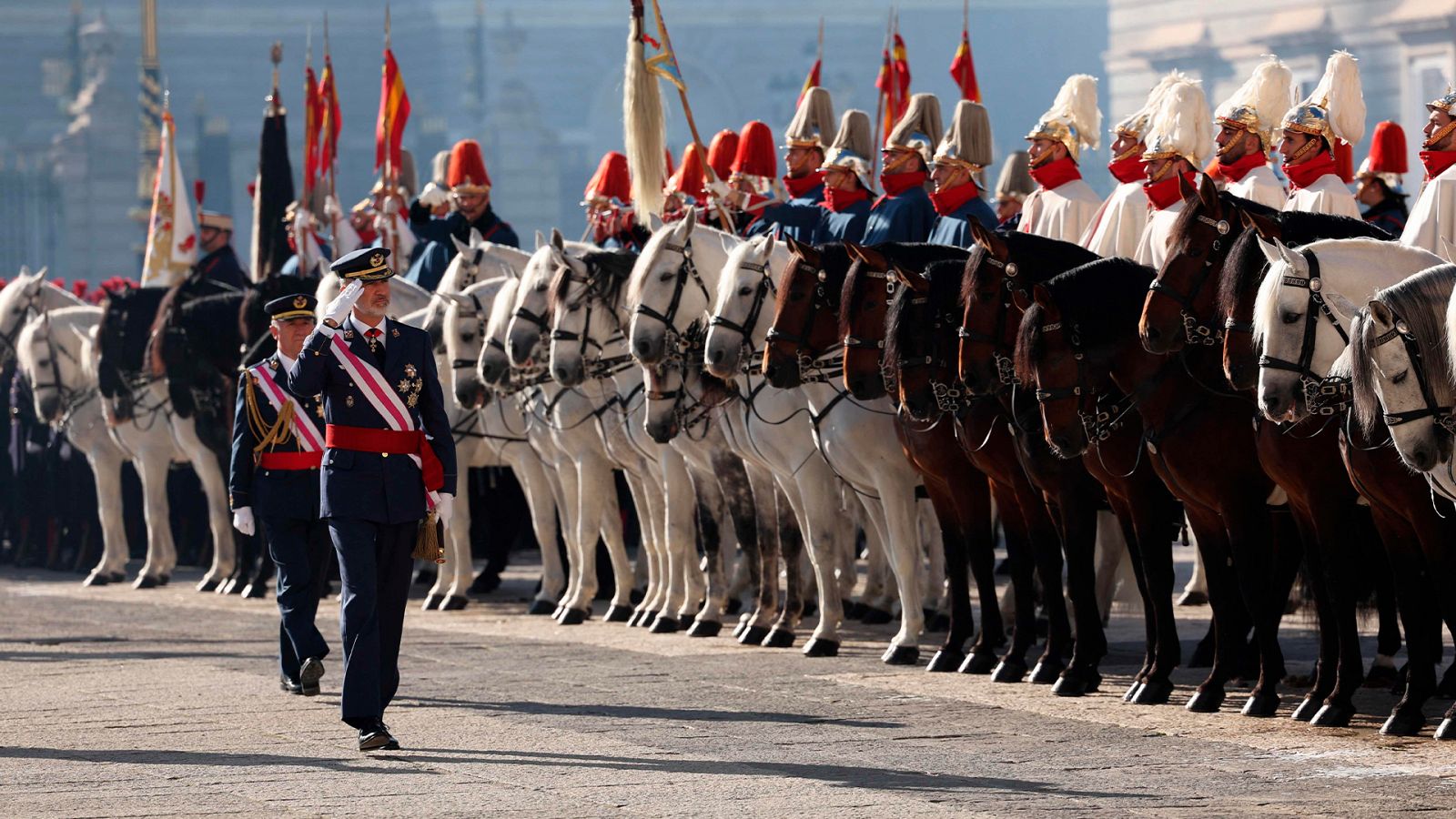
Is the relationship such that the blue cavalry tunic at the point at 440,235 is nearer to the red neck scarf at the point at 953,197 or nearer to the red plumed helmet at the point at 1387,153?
the red neck scarf at the point at 953,197

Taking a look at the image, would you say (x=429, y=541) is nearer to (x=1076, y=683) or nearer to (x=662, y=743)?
(x=662, y=743)

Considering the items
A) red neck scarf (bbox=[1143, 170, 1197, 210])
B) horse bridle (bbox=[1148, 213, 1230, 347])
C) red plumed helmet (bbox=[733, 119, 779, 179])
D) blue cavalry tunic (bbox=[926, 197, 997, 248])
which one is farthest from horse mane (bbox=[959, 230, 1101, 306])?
red plumed helmet (bbox=[733, 119, 779, 179])

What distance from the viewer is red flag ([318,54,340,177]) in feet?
70.9

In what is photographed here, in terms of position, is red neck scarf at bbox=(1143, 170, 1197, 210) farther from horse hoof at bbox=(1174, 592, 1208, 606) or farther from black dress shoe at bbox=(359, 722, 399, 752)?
black dress shoe at bbox=(359, 722, 399, 752)

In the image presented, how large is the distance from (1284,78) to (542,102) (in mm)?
63644

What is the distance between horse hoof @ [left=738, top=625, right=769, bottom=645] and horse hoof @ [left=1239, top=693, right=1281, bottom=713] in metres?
3.85

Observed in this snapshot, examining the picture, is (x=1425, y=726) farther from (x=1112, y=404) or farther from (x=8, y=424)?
(x=8, y=424)

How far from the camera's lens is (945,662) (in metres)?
12.4

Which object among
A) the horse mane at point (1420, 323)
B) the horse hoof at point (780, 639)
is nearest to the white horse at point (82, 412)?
the horse hoof at point (780, 639)

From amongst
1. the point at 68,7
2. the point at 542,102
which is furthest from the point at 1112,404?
the point at 542,102

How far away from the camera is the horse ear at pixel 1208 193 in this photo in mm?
10258

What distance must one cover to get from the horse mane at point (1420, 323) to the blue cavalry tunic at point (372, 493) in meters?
3.28

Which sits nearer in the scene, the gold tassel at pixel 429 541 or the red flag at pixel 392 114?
the gold tassel at pixel 429 541

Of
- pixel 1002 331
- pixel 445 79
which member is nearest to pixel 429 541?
pixel 1002 331
